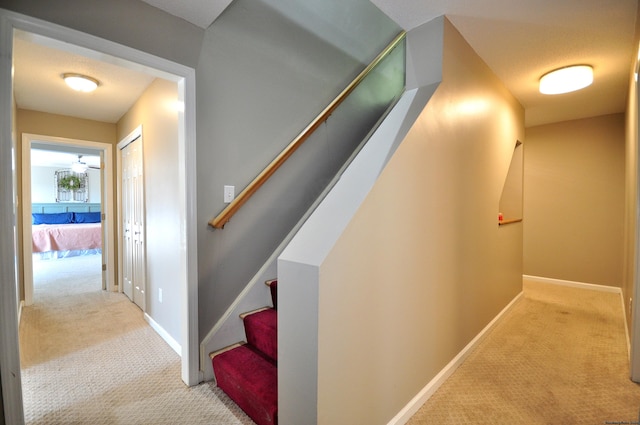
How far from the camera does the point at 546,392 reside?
176cm

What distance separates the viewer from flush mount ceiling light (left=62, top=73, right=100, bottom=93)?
97.1 inches

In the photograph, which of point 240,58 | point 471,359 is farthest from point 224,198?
point 471,359

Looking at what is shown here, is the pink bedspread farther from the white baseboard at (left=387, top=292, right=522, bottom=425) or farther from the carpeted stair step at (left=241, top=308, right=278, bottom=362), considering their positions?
the white baseboard at (left=387, top=292, right=522, bottom=425)

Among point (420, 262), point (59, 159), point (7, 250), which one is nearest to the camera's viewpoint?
point (7, 250)

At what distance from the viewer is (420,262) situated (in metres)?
1.55

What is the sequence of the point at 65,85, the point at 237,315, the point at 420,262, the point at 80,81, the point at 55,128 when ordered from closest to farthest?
1. the point at 420,262
2. the point at 237,315
3. the point at 80,81
4. the point at 65,85
5. the point at 55,128

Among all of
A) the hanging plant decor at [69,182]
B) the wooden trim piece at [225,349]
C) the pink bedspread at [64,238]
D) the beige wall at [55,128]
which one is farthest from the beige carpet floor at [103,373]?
the hanging plant decor at [69,182]

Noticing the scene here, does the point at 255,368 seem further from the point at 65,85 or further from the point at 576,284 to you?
the point at 576,284

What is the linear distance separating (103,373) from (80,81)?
2379 mm

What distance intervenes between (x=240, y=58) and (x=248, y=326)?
1893mm

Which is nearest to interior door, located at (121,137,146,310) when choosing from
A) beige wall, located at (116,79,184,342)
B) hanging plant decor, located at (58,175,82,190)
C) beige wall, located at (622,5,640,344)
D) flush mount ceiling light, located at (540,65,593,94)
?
beige wall, located at (116,79,184,342)

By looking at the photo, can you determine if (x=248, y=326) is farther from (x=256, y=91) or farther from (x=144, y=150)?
(x=144, y=150)

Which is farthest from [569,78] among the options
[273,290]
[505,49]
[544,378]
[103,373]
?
[103,373]

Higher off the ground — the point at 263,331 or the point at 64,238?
the point at 64,238
